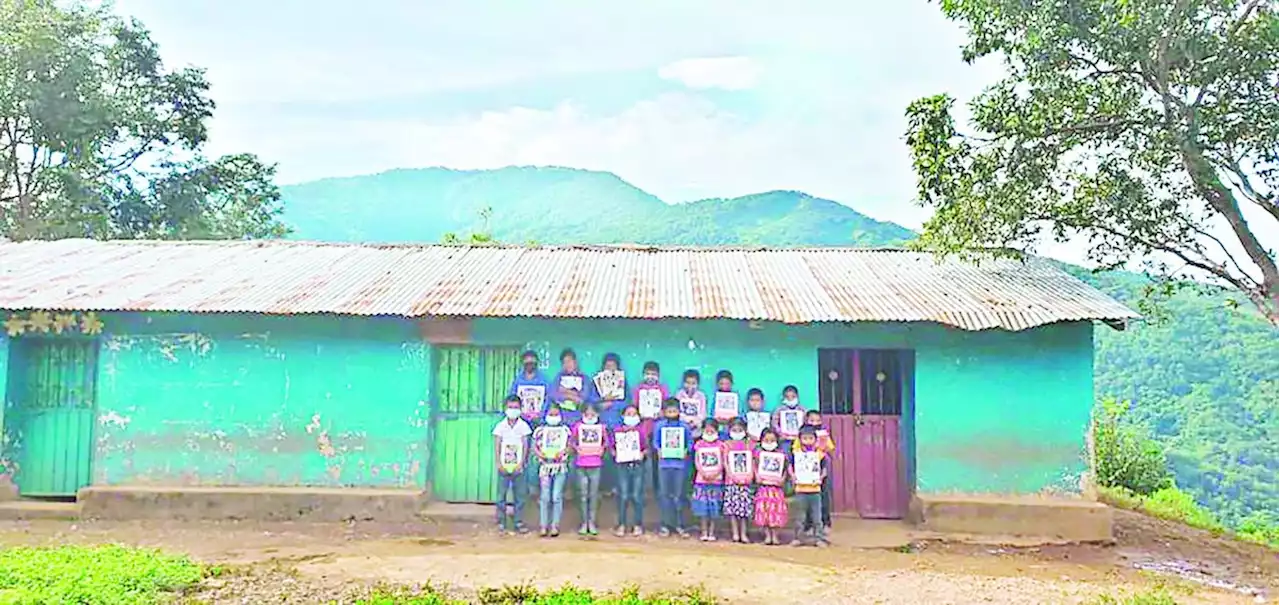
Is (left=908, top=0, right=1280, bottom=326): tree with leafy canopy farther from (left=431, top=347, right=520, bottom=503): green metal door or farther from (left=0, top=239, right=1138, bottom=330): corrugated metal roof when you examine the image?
(left=431, top=347, right=520, bottom=503): green metal door

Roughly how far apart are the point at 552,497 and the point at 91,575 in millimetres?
3534

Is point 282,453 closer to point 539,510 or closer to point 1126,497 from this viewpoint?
point 539,510

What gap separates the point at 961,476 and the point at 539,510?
3857 mm

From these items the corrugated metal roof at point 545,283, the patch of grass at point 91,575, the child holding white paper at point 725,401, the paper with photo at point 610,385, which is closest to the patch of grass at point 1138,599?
the corrugated metal roof at point 545,283

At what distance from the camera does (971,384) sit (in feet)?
28.6

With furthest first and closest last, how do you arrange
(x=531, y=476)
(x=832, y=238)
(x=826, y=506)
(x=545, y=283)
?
(x=832, y=238)
(x=545, y=283)
(x=531, y=476)
(x=826, y=506)

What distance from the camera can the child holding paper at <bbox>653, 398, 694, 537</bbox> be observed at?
26.9ft

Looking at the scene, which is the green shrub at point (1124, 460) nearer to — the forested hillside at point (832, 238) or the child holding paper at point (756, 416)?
the forested hillside at point (832, 238)

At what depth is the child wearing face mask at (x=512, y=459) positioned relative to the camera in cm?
826

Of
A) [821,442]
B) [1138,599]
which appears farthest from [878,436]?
[1138,599]

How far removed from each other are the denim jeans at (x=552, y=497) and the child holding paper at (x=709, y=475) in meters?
1.17

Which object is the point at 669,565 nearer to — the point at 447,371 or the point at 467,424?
the point at 467,424

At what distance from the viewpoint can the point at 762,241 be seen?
135ft

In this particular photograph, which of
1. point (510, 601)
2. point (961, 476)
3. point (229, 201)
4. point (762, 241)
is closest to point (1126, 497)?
point (961, 476)
